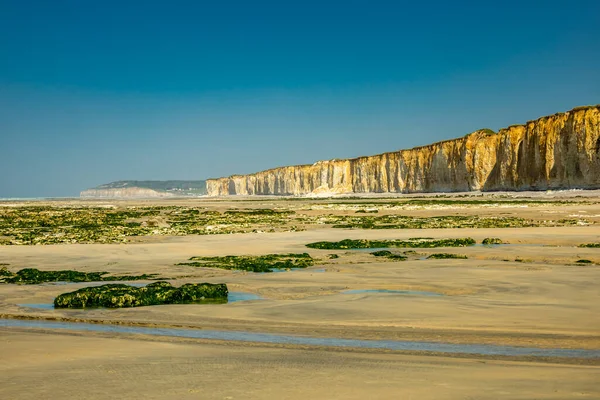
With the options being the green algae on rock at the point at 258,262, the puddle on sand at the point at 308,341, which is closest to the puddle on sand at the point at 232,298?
the puddle on sand at the point at 308,341

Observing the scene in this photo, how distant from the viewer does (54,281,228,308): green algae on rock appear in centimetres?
916

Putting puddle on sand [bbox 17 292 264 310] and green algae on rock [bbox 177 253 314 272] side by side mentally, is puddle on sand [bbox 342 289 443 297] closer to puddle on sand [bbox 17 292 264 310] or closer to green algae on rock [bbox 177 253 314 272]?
puddle on sand [bbox 17 292 264 310]

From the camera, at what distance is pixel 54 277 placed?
1232cm

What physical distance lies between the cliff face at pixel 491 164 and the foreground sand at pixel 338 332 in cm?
5624

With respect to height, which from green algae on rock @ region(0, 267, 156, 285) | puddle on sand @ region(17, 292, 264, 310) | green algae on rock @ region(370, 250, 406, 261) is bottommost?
green algae on rock @ region(370, 250, 406, 261)

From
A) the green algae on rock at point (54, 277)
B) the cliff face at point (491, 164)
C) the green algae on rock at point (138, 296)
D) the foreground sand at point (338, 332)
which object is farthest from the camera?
the cliff face at point (491, 164)

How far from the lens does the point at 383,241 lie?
64.1ft

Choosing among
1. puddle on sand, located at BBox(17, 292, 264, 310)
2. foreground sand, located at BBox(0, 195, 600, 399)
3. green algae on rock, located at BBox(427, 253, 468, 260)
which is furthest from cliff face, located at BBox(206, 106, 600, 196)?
puddle on sand, located at BBox(17, 292, 264, 310)

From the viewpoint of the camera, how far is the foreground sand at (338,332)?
479 cm

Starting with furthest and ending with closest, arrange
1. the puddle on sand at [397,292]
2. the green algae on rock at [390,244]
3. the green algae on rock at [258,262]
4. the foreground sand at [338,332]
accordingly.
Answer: the green algae on rock at [390,244] → the green algae on rock at [258,262] → the puddle on sand at [397,292] → the foreground sand at [338,332]

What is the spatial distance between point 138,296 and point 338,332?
379 cm

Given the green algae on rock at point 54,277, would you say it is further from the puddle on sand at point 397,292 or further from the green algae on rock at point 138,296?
the puddle on sand at point 397,292

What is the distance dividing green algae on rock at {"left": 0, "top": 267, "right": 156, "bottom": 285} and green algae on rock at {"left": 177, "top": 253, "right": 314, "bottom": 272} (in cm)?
212

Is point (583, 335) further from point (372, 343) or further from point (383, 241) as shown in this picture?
point (383, 241)
